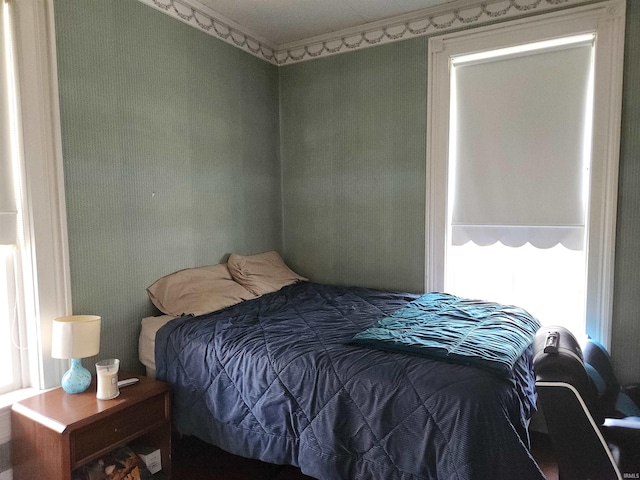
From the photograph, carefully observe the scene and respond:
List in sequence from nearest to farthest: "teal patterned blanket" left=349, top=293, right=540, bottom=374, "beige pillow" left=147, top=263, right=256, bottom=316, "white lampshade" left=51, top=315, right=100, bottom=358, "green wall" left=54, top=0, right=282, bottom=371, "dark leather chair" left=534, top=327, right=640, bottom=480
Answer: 1. "dark leather chair" left=534, top=327, right=640, bottom=480
2. "teal patterned blanket" left=349, top=293, right=540, bottom=374
3. "white lampshade" left=51, top=315, right=100, bottom=358
4. "green wall" left=54, top=0, right=282, bottom=371
5. "beige pillow" left=147, top=263, right=256, bottom=316

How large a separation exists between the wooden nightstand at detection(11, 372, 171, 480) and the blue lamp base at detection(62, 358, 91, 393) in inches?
1.0

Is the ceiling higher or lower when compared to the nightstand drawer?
higher

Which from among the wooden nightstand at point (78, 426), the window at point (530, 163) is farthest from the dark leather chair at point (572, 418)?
the wooden nightstand at point (78, 426)

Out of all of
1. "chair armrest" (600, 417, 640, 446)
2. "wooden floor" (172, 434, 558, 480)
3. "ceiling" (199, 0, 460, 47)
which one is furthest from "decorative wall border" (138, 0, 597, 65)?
"wooden floor" (172, 434, 558, 480)

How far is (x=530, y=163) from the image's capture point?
272cm

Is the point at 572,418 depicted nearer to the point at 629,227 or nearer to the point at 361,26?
the point at 629,227

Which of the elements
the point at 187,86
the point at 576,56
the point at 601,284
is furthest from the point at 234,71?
the point at 601,284

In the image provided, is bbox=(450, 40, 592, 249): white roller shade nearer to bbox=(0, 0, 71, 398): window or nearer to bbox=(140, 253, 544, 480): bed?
bbox=(140, 253, 544, 480): bed

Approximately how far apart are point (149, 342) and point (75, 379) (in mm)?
436

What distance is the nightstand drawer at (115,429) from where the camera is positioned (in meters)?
1.74

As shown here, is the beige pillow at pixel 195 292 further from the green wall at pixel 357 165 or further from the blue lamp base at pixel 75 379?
the green wall at pixel 357 165

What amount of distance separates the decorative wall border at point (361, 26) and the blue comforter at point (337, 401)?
1.93 metres

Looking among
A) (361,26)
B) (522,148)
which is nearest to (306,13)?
(361,26)

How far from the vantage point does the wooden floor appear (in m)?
2.22
